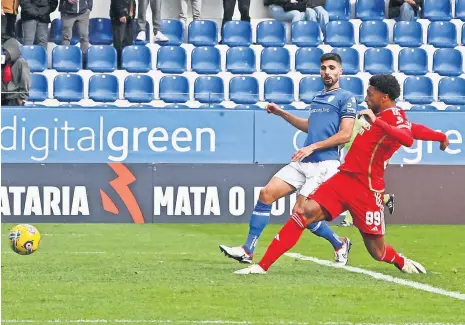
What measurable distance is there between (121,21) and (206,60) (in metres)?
1.78

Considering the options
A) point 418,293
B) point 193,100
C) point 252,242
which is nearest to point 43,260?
point 252,242

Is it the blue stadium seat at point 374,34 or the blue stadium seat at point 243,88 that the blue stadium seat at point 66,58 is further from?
the blue stadium seat at point 374,34

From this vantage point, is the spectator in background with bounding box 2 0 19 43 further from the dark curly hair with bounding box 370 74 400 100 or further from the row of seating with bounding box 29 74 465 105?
the dark curly hair with bounding box 370 74 400 100

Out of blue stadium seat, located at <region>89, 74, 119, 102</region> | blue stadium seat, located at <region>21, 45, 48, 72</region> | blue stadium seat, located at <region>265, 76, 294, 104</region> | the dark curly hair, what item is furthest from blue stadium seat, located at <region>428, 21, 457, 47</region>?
the dark curly hair

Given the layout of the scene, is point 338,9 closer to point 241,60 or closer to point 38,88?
point 241,60

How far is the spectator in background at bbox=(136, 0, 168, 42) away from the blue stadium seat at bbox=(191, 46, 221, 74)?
76 centimetres

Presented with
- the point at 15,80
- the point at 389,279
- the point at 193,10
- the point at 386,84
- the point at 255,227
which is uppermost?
the point at 193,10

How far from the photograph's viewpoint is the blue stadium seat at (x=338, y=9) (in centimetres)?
2325

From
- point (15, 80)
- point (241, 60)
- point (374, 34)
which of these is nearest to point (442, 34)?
point (374, 34)

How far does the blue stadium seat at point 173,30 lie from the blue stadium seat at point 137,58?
1.00 meters

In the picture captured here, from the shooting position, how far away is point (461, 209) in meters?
18.5

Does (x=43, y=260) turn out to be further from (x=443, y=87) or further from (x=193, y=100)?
(x=443, y=87)

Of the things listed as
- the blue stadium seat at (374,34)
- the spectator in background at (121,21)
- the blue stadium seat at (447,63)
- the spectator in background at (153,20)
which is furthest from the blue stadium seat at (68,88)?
the blue stadium seat at (447,63)

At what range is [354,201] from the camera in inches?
388
